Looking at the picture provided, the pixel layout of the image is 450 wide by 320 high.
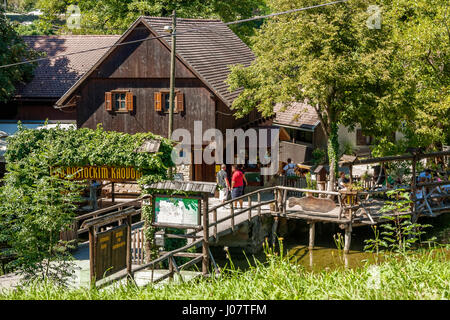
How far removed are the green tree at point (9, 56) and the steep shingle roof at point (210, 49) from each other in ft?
32.3

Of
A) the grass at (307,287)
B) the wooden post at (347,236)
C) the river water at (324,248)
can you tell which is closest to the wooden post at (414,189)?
the river water at (324,248)

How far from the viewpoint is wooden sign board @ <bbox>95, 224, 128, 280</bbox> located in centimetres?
1255

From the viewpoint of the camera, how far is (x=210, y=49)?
31.0 metres

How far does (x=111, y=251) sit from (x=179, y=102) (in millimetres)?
16156

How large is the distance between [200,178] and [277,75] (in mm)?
6803

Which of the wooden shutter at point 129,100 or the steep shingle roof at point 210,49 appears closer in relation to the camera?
the steep shingle roof at point 210,49

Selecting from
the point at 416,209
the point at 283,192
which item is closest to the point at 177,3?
the point at 283,192

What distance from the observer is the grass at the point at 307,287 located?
9.02 meters

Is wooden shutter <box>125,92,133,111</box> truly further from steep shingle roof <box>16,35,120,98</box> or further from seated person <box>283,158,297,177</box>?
steep shingle roof <box>16,35,120,98</box>

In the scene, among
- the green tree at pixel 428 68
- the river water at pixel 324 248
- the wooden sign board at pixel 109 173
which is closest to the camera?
the wooden sign board at pixel 109 173

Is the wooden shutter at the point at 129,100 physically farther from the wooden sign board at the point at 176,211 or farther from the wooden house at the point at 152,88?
the wooden sign board at the point at 176,211

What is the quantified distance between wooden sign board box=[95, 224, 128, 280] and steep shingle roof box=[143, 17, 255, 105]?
13407mm

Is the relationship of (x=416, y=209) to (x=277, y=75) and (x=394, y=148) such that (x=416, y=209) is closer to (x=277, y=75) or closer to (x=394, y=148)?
(x=394, y=148)

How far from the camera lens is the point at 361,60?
22.2 metres
